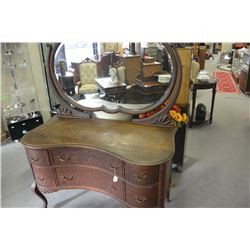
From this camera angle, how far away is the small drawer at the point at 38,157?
1.51 meters

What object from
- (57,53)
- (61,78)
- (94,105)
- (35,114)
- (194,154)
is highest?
(57,53)

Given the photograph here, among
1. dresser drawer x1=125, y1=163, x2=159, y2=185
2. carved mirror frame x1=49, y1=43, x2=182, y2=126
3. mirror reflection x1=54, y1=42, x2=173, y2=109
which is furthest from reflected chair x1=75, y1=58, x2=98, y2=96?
dresser drawer x1=125, y1=163, x2=159, y2=185

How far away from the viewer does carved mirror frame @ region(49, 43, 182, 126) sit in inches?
57.0

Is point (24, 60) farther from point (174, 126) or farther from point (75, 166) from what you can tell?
point (174, 126)

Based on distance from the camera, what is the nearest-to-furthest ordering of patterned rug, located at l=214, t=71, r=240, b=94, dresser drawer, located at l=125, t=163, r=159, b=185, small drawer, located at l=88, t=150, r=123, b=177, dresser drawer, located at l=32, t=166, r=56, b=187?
dresser drawer, located at l=125, t=163, r=159, b=185, small drawer, located at l=88, t=150, r=123, b=177, dresser drawer, located at l=32, t=166, r=56, b=187, patterned rug, located at l=214, t=71, r=240, b=94

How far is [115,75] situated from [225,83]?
15.0 ft

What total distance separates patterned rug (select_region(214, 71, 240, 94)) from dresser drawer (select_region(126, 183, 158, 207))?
412 centimetres

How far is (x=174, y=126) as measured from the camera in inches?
63.0

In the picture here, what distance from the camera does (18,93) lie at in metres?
2.93

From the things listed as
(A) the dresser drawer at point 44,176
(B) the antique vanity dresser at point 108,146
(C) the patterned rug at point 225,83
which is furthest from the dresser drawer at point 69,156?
(C) the patterned rug at point 225,83

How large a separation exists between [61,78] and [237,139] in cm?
234

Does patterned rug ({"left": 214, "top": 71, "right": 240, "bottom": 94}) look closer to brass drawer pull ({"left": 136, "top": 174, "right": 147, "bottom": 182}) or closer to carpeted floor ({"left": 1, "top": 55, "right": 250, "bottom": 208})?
carpeted floor ({"left": 1, "top": 55, "right": 250, "bottom": 208})

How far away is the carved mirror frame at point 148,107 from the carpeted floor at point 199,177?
2.57 ft
